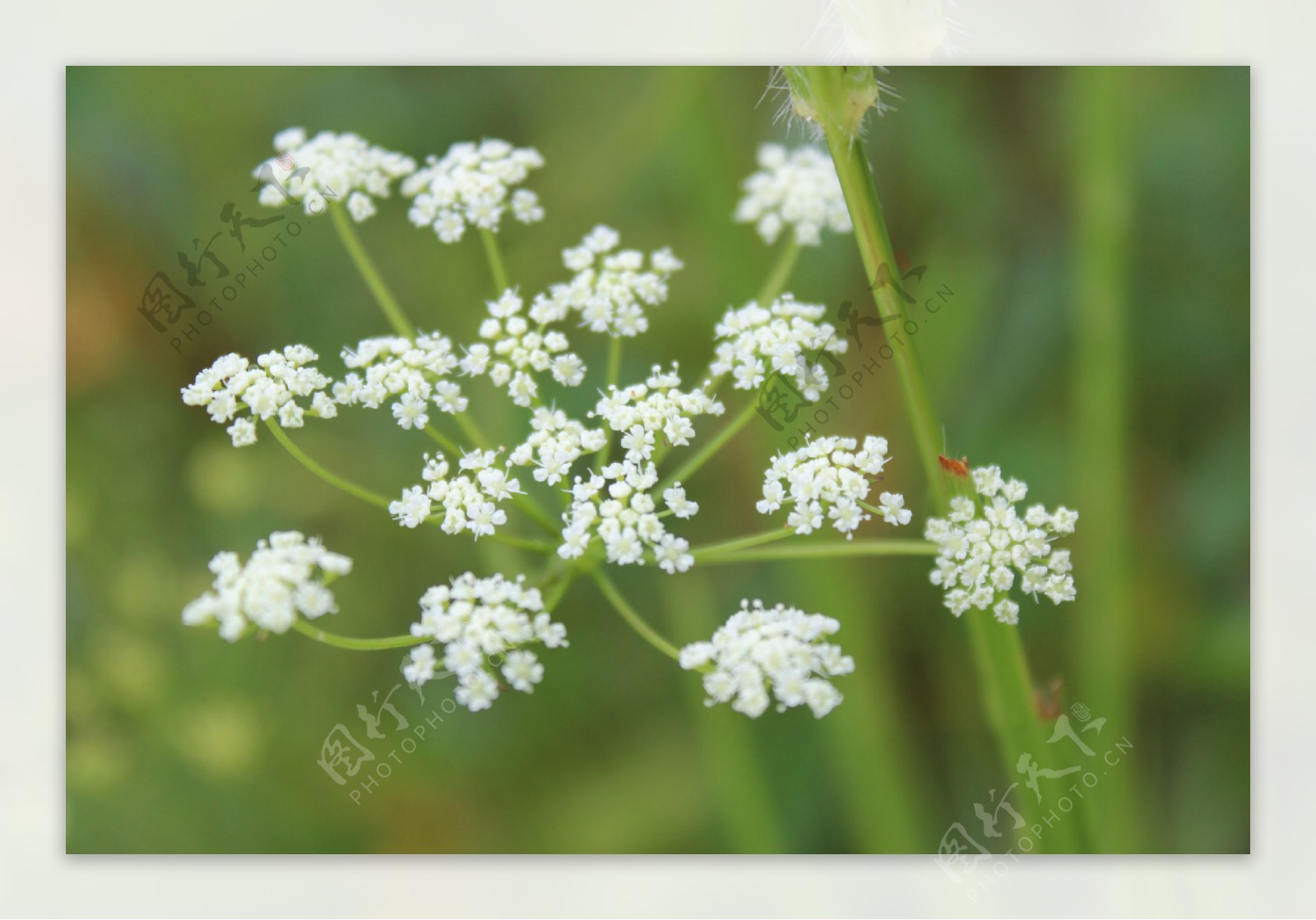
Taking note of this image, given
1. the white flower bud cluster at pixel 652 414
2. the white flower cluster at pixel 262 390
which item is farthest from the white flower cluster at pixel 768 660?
the white flower cluster at pixel 262 390

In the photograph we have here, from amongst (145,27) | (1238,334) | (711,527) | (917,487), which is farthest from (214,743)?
(1238,334)

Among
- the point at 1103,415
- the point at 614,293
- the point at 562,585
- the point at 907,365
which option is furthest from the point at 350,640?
the point at 1103,415

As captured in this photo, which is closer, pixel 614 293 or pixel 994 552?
pixel 994 552

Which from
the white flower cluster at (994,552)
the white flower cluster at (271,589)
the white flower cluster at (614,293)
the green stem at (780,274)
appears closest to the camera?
the white flower cluster at (271,589)

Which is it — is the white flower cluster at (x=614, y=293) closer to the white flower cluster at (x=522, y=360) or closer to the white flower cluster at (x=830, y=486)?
the white flower cluster at (x=522, y=360)

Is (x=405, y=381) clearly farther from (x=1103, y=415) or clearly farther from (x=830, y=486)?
(x=1103, y=415)

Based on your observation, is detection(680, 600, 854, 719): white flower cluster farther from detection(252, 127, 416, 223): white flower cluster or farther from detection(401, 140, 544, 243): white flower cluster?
detection(252, 127, 416, 223): white flower cluster

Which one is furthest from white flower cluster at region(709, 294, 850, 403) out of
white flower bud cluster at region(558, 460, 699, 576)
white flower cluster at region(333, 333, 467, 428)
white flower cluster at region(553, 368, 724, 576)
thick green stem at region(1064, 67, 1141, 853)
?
thick green stem at region(1064, 67, 1141, 853)
